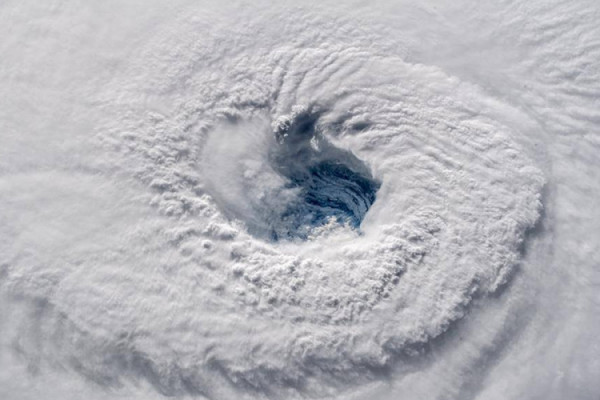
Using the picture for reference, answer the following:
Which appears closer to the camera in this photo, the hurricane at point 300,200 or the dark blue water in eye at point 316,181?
the hurricane at point 300,200

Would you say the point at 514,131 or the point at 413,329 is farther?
the point at 514,131

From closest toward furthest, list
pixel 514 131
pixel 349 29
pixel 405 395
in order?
1. pixel 405 395
2. pixel 514 131
3. pixel 349 29

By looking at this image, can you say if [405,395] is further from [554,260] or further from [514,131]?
[514,131]

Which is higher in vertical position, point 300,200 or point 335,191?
point 335,191

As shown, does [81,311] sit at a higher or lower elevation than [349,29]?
lower

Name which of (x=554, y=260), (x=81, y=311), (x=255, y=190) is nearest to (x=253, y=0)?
(x=255, y=190)

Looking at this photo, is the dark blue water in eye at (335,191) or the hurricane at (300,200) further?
the dark blue water in eye at (335,191)

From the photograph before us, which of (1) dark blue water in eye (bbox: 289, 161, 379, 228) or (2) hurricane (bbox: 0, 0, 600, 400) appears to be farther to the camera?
(1) dark blue water in eye (bbox: 289, 161, 379, 228)

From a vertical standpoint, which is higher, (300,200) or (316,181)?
(316,181)
